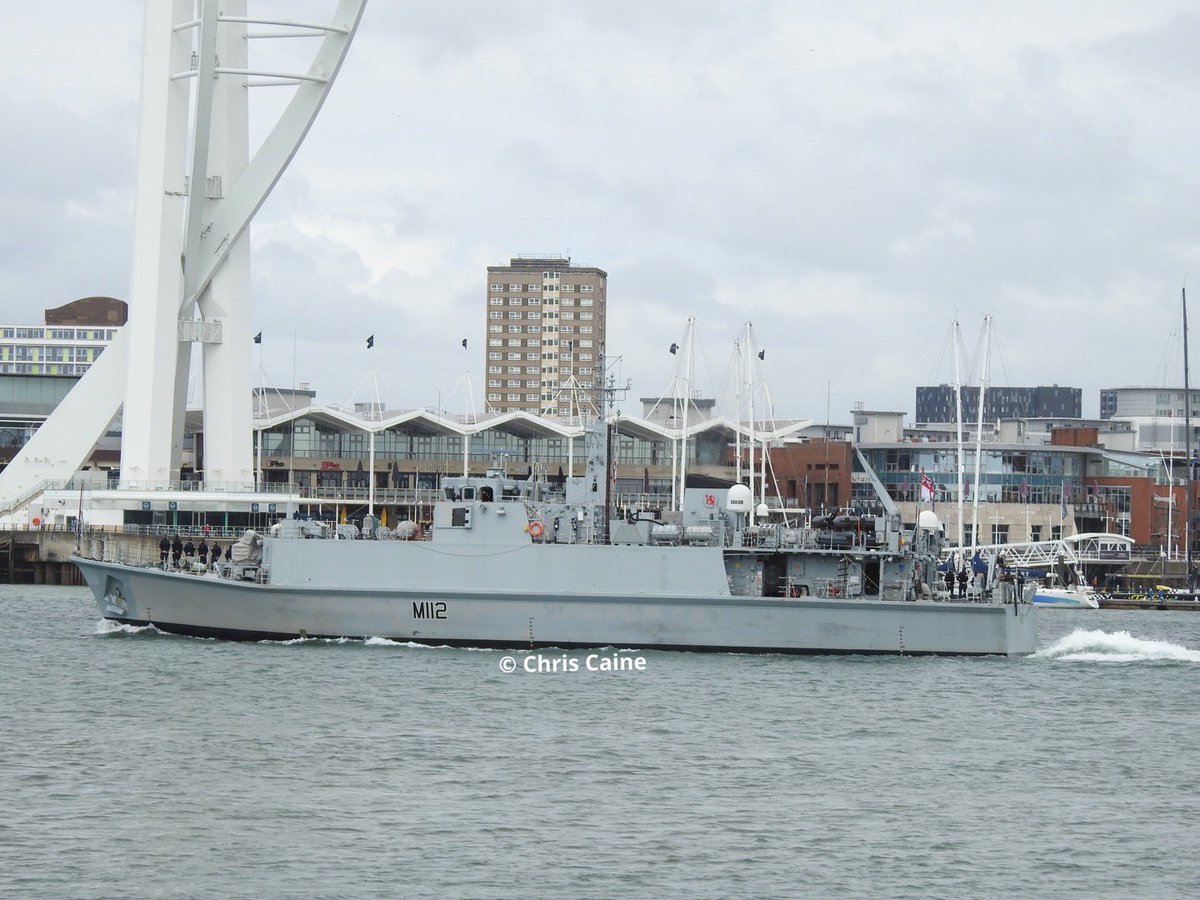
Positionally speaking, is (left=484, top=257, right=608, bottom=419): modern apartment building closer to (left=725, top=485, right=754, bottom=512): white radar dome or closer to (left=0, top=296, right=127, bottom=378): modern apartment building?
(left=0, top=296, right=127, bottom=378): modern apartment building

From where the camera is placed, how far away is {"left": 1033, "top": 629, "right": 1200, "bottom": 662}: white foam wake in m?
34.0

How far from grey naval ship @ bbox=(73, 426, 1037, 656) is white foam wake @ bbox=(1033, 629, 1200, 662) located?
8.87 ft

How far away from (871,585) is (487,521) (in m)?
7.68

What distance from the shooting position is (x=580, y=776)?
19.9 metres

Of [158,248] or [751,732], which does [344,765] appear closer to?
[751,732]

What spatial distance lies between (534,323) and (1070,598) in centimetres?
7284

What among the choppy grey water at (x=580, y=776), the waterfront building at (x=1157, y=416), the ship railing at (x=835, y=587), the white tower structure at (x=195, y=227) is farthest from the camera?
the waterfront building at (x=1157, y=416)

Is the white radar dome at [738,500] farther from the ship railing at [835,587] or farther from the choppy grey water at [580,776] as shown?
the choppy grey water at [580,776]

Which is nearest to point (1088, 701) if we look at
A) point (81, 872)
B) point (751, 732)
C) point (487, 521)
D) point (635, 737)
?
point (751, 732)

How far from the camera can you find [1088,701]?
90.1 ft

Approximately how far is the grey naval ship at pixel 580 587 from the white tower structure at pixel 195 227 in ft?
82.8

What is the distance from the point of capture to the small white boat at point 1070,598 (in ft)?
195

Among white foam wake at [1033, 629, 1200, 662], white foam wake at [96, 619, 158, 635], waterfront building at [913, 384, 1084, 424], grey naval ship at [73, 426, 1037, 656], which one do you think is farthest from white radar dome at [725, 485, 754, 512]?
waterfront building at [913, 384, 1084, 424]

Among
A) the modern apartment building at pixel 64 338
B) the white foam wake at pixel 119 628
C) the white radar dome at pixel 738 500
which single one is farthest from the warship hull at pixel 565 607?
the modern apartment building at pixel 64 338
